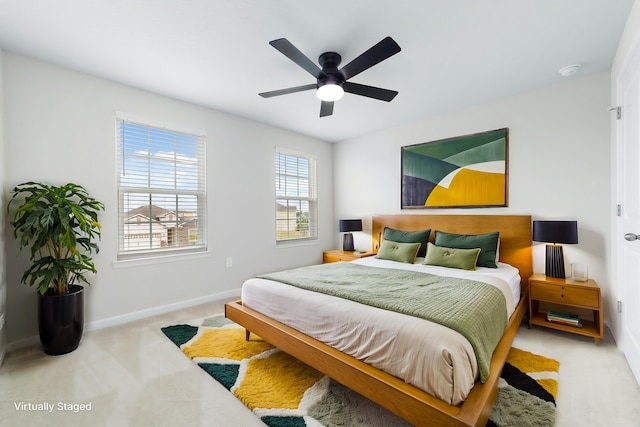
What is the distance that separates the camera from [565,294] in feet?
8.82

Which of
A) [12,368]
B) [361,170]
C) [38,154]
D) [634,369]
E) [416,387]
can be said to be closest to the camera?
[416,387]

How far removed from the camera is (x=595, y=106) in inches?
114

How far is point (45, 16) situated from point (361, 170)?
3.98 meters

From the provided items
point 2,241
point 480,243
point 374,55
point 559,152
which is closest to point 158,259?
point 2,241

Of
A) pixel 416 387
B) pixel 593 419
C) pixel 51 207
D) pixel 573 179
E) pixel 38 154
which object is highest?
pixel 38 154

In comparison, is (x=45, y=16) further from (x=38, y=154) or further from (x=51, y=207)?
(x=51, y=207)

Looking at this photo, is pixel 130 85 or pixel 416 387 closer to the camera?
pixel 416 387

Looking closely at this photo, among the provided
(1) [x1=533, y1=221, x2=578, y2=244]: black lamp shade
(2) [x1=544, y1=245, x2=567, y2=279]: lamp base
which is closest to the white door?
(1) [x1=533, y1=221, x2=578, y2=244]: black lamp shade

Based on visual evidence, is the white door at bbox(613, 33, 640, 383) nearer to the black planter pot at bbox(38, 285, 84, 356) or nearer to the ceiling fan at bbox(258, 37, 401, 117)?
the ceiling fan at bbox(258, 37, 401, 117)

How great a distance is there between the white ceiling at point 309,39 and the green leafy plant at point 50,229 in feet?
3.96

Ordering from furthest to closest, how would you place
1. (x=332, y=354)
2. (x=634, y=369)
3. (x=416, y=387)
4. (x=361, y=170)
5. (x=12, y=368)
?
(x=361, y=170) < (x=12, y=368) < (x=634, y=369) < (x=332, y=354) < (x=416, y=387)

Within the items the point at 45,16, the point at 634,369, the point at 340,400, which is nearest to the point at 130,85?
the point at 45,16

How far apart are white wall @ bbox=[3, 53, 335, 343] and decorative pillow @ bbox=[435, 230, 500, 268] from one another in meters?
2.33

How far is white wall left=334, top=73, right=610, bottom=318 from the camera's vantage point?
2.87 meters
